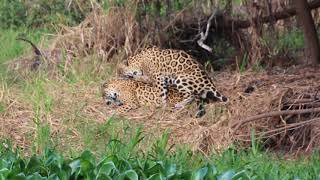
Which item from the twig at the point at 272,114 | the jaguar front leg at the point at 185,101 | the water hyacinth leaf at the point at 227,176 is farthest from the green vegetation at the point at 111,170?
the jaguar front leg at the point at 185,101

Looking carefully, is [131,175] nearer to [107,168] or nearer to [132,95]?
[107,168]

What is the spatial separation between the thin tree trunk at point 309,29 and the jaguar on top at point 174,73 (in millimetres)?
1468

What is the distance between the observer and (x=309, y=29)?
954 cm

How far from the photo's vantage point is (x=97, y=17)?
393 inches

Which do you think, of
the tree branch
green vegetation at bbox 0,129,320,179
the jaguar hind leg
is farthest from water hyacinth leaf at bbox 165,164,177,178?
the tree branch

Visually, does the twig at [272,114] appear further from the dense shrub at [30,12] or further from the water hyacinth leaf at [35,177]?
the dense shrub at [30,12]

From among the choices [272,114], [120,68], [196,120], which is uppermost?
[120,68]

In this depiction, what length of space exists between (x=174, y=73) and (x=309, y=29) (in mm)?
1837

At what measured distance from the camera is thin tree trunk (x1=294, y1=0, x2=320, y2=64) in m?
9.38

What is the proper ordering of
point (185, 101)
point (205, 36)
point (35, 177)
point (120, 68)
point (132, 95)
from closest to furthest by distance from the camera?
1. point (35, 177)
2. point (185, 101)
3. point (132, 95)
4. point (120, 68)
5. point (205, 36)

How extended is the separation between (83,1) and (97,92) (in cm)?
205

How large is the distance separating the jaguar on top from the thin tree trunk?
1.47m

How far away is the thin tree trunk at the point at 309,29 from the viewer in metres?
9.38

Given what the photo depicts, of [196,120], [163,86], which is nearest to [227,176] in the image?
[196,120]
